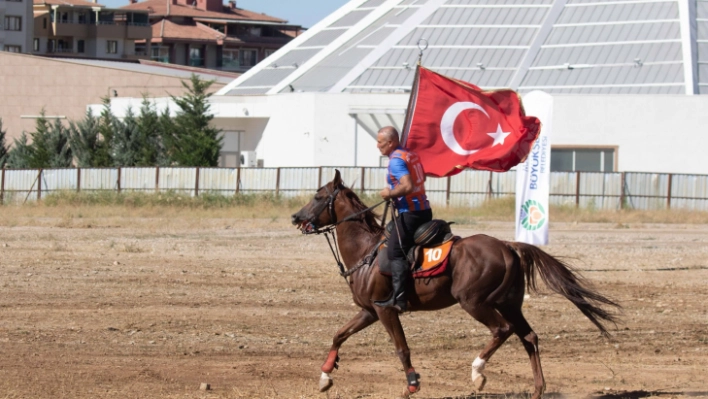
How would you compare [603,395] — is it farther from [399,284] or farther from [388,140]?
[388,140]

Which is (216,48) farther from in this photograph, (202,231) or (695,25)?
(202,231)

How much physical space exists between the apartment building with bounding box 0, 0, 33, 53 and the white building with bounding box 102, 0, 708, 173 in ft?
185

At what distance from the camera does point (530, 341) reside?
9.70m

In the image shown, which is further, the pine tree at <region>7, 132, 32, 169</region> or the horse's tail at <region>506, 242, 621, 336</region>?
the pine tree at <region>7, 132, 32, 169</region>

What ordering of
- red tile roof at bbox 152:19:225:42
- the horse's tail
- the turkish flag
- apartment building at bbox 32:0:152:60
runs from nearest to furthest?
the horse's tail → the turkish flag → apartment building at bbox 32:0:152:60 → red tile roof at bbox 152:19:225:42

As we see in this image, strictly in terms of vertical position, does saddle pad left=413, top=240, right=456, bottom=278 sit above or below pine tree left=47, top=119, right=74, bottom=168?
below

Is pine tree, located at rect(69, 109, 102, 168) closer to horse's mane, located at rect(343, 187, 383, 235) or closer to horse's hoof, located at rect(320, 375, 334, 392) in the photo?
horse's mane, located at rect(343, 187, 383, 235)

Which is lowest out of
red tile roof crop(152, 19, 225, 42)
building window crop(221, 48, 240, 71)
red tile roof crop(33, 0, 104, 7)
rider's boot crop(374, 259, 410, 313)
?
rider's boot crop(374, 259, 410, 313)

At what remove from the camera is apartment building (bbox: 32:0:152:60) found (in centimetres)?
11281

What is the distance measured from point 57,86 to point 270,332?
54915 mm

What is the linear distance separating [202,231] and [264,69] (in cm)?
2679

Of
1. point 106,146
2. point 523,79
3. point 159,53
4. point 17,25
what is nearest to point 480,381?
point 523,79

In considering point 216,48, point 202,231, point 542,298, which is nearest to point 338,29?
point 202,231

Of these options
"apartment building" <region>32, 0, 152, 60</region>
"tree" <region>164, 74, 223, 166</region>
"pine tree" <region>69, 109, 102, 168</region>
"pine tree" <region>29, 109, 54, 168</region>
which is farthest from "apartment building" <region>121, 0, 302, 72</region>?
"tree" <region>164, 74, 223, 166</region>
